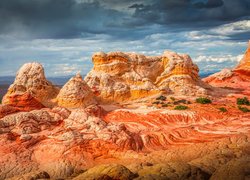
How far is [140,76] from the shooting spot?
43.2 m

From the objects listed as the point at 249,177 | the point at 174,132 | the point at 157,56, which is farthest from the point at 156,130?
the point at 157,56

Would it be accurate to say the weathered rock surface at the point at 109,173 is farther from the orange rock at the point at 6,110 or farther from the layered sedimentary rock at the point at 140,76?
the layered sedimentary rock at the point at 140,76

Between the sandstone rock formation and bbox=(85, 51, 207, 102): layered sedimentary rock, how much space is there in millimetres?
3819

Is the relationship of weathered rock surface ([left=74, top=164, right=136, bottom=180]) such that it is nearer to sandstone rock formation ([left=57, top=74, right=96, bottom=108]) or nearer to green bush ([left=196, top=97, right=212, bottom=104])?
sandstone rock formation ([left=57, top=74, right=96, bottom=108])

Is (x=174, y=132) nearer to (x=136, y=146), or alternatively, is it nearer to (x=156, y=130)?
(x=156, y=130)

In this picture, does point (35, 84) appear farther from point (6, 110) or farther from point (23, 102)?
point (6, 110)

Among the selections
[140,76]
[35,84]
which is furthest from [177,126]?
[35,84]

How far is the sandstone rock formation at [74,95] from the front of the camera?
3484cm

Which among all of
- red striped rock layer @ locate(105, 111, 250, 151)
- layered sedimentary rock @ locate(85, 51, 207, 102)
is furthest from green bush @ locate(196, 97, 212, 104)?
red striped rock layer @ locate(105, 111, 250, 151)

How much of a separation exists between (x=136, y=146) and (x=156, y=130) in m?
4.09

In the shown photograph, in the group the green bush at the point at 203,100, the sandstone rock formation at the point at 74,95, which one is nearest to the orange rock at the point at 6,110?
the sandstone rock formation at the point at 74,95

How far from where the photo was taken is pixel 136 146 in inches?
944

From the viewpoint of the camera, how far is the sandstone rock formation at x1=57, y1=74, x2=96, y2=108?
34.8 metres

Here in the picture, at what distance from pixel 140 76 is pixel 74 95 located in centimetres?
1115
